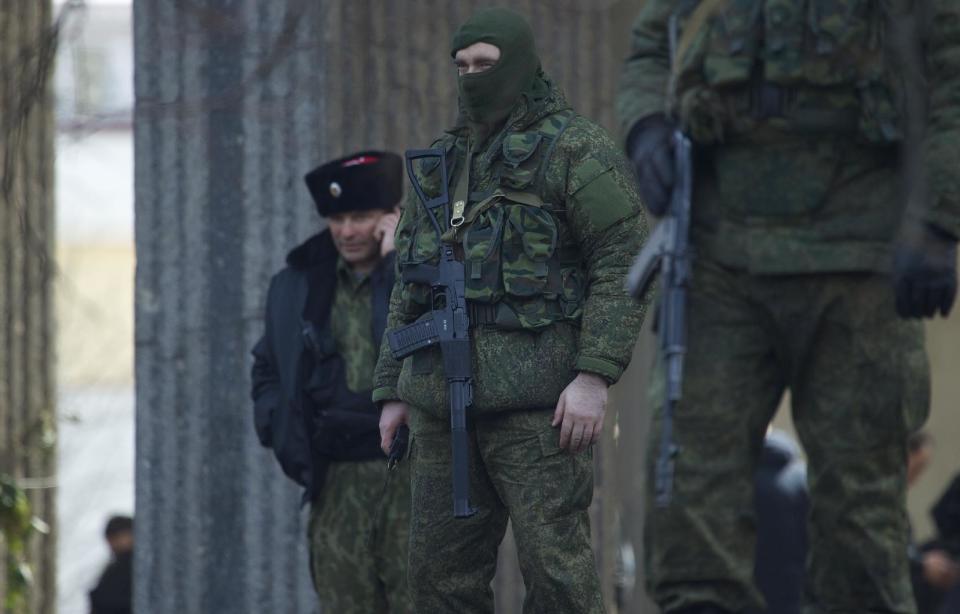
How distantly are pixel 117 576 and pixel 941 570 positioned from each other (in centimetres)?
348

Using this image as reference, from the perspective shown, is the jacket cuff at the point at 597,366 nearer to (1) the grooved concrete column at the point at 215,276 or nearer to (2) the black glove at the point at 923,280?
(2) the black glove at the point at 923,280

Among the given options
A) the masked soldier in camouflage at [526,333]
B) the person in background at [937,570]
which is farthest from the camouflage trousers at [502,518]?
the person in background at [937,570]

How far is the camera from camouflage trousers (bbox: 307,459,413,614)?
7043 mm

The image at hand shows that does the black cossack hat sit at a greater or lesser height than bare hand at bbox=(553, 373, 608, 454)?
greater

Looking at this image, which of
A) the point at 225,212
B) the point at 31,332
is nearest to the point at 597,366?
the point at 225,212

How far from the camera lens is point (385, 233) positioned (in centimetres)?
722

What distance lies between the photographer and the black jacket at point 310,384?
7105mm

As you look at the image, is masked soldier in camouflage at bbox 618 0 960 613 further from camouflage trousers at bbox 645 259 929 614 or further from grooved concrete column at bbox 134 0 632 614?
grooved concrete column at bbox 134 0 632 614

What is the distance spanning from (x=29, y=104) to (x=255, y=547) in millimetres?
1708

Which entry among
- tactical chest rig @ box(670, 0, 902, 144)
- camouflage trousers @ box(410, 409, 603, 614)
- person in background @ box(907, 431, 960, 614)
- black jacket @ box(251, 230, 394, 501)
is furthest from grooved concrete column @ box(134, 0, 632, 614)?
person in background @ box(907, 431, 960, 614)

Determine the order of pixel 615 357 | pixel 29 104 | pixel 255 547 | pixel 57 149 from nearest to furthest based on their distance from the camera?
1. pixel 615 357
2. pixel 29 104
3. pixel 255 547
4. pixel 57 149

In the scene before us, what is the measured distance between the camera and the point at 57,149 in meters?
10.8

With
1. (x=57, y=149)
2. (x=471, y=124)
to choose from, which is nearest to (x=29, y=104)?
(x=471, y=124)

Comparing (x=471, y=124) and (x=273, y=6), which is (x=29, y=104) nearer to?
(x=273, y=6)
